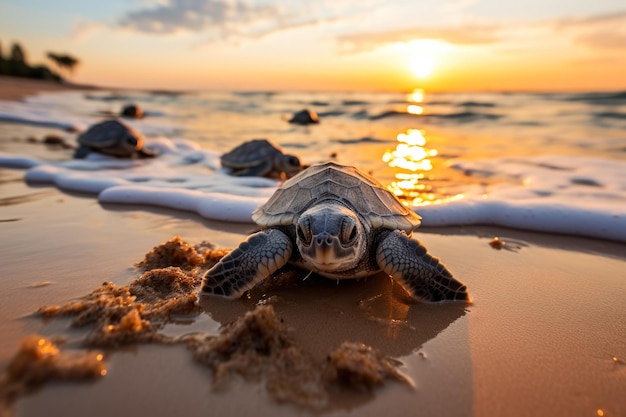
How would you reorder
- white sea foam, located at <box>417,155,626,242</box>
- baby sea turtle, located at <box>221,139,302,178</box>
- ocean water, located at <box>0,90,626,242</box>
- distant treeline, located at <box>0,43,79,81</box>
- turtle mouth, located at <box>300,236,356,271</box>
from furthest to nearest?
distant treeline, located at <box>0,43,79,81</box>, baby sea turtle, located at <box>221,139,302,178</box>, ocean water, located at <box>0,90,626,242</box>, white sea foam, located at <box>417,155,626,242</box>, turtle mouth, located at <box>300,236,356,271</box>

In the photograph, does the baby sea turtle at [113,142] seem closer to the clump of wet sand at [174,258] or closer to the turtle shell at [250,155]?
the turtle shell at [250,155]

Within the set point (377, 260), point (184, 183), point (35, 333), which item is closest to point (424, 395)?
point (377, 260)

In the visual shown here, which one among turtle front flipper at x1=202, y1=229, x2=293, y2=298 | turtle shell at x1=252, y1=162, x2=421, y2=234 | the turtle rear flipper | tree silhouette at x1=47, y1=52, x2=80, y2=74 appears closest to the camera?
turtle front flipper at x1=202, y1=229, x2=293, y2=298

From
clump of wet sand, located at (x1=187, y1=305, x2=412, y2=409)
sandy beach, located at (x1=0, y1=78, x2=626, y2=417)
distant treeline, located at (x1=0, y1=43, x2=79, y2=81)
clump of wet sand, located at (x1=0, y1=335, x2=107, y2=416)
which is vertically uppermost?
distant treeline, located at (x1=0, y1=43, x2=79, y2=81)

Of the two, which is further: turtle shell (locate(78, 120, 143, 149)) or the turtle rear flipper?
Result: turtle shell (locate(78, 120, 143, 149))

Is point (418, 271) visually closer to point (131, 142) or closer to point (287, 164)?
point (287, 164)

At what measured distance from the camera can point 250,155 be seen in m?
7.05

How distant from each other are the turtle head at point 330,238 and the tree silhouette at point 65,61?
83.7 metres

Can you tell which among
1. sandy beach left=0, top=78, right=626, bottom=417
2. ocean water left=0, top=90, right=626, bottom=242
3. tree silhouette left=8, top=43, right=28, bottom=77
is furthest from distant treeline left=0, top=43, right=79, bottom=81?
sandy beach left=0, top=78, right=626, bottom=417

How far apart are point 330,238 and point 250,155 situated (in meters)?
5.20

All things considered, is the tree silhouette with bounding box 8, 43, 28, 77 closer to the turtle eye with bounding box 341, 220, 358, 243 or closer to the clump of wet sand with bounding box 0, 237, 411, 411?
the clump of wet sand with bounding box 0, 237, 411, 411

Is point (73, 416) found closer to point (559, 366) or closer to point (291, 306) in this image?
point (291, 306)

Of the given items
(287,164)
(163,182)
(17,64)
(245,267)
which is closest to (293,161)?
(287,164)

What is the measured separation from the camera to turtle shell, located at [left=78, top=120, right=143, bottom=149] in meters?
7.87
